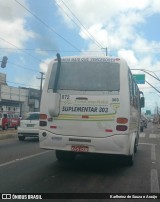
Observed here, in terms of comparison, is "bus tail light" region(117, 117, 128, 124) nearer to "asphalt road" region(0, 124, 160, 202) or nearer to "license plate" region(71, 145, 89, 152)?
"license plate" region(71, 145, 89, 152)

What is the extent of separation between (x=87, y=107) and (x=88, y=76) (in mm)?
924

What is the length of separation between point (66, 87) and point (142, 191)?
13.2 ft

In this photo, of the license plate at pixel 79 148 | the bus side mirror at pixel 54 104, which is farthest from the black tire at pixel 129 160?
the bus side mirror at pixel 54 104

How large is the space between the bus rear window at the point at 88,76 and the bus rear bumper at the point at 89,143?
1.39m

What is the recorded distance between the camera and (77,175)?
10.1 metres

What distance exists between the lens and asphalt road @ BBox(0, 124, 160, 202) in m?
8.27

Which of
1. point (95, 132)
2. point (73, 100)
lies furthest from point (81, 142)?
point (73, 100)

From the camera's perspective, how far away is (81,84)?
1096 cm

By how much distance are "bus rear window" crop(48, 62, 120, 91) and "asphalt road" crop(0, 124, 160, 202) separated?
238 centimetres

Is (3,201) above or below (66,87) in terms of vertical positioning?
below

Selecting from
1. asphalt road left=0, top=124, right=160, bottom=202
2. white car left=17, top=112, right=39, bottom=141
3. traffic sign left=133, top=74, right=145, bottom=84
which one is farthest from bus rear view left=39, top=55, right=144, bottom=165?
traffic sign left=133, top=74, right=145, bottom=84

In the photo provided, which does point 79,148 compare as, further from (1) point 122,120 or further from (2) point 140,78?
(2) point 140,78

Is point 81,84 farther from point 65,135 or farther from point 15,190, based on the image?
point 15,190

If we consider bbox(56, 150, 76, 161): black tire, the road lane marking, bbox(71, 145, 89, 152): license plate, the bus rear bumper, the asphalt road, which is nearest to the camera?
the asphalt road
